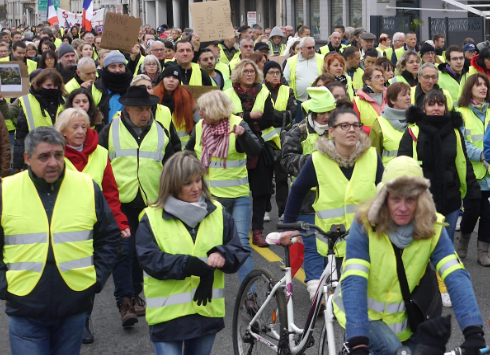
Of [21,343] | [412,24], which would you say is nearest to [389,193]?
[21,343]

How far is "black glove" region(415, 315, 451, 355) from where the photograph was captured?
3.07m

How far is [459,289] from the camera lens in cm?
361

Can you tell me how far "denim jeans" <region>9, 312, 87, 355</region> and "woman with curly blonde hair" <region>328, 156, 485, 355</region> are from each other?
1.56 metres

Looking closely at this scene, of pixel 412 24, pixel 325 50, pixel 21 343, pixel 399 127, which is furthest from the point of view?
pixel 412 24

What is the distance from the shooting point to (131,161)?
651 cm

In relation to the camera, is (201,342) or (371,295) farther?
(201,342)

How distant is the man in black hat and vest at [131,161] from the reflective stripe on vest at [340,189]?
1.68 meters

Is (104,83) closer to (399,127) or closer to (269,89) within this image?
(269,89)

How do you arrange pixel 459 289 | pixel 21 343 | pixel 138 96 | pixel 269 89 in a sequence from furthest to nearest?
pixel 269 89, pixel 138 96, pixel 21 343, pixel 459 289

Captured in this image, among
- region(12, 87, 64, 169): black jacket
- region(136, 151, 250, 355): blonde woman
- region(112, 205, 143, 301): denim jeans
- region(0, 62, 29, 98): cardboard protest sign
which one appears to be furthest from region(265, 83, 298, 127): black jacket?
region(136, 151, 250, 355): blonde woman

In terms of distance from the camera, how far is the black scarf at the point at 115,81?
8.23m

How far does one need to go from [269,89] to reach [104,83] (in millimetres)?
1971

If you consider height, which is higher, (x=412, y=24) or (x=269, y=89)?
(x=412, y=24)

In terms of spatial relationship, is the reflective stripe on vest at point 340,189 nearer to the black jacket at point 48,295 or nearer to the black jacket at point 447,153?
the black jacket at point 447,153
